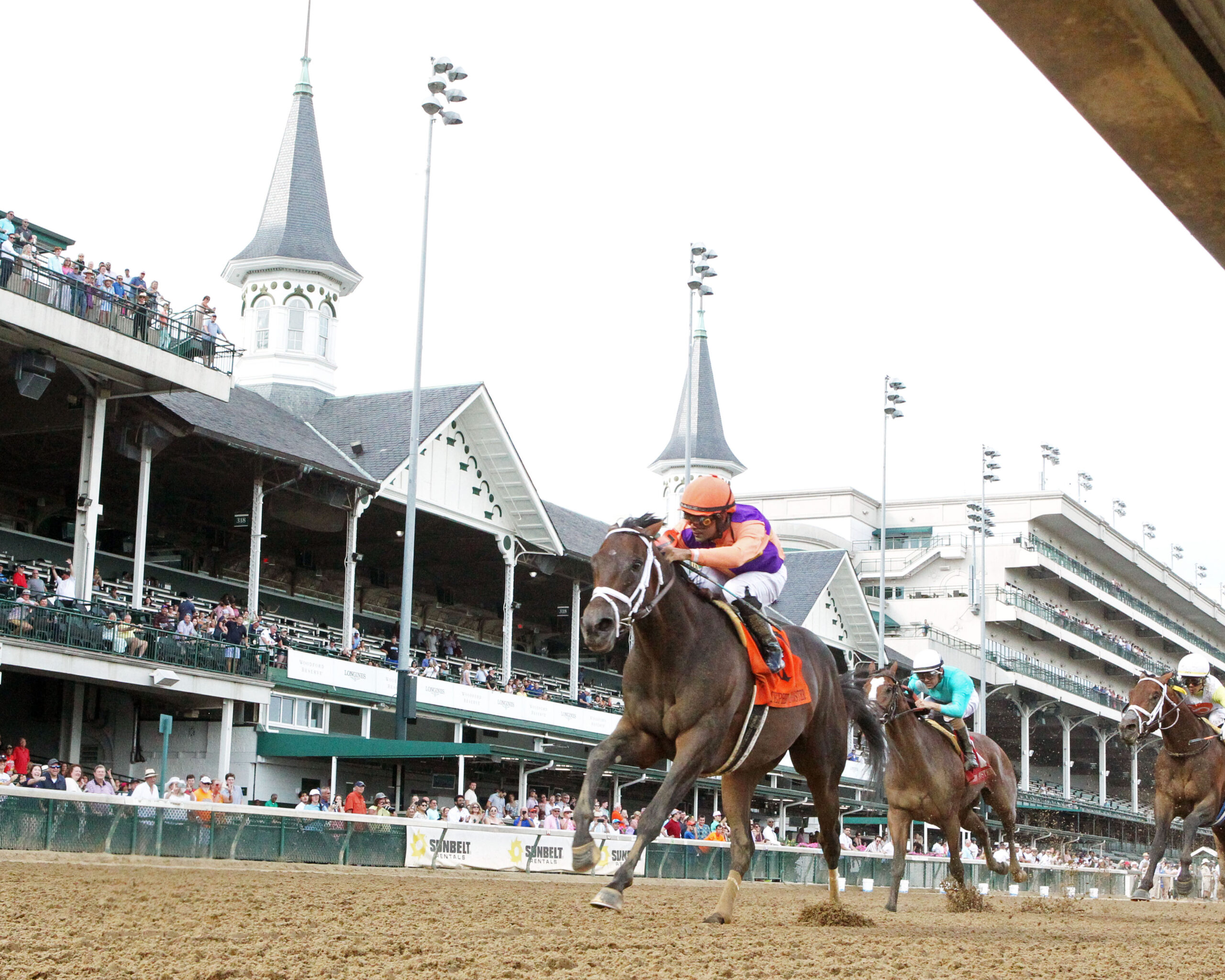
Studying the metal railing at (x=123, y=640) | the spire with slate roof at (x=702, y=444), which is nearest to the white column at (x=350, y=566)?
the metal railing at (x=123, y=640)

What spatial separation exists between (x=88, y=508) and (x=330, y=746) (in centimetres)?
588

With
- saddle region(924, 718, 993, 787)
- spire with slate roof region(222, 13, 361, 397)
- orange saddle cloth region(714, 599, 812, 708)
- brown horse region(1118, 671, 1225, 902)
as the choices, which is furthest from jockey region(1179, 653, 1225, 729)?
spire with slate roof region(222, 13, 361, 397)

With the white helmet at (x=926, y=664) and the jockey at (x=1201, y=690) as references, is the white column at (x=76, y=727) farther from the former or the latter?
the jockey at (x=1201, y=690)

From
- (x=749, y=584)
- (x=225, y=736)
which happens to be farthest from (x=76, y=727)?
(x=749, y=584)

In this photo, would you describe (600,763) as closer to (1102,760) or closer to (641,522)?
(641,522)

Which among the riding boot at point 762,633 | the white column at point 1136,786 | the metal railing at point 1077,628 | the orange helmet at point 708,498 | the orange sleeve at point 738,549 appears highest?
the metal railing at point 1077,628

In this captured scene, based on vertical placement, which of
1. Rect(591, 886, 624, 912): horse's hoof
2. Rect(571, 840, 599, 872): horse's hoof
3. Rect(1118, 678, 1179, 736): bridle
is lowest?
Rect(591, 886, 624, 912): horse's hoof

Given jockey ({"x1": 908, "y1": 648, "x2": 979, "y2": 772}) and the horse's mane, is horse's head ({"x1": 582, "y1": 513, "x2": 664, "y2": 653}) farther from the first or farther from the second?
jockey ({"x1": 908, "y1": 648, "x2": 979, "y2": 772})

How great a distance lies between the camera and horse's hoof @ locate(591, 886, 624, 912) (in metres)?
6.98

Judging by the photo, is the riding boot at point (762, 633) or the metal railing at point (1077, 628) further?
the metal railing at point (1077, 628)

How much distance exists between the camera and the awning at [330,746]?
81.1 feet

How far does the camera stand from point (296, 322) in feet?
128

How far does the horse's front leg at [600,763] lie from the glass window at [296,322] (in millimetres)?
31884

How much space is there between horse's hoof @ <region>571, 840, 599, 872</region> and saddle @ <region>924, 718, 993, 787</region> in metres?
6.01
